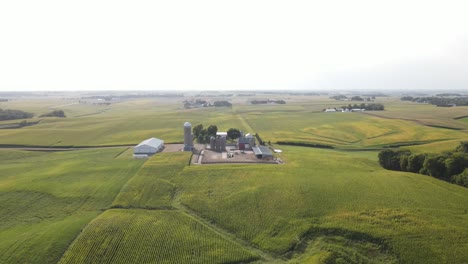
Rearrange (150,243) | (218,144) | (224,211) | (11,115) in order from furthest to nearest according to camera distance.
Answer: (11,115)
(218,144)
(224,211)
(150,243)

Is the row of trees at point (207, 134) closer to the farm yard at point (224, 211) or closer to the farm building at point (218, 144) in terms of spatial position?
the farm building at point (218, 144)

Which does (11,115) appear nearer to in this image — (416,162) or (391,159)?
(391,159)

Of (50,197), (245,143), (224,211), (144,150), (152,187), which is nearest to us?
(224,211)

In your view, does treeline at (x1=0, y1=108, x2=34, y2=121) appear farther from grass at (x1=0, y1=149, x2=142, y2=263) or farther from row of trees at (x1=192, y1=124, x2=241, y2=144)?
row of trees at (x1=192, y1=124, x2=241, y2=144)

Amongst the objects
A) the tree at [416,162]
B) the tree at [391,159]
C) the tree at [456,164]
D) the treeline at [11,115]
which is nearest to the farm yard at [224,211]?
the tree at [391,159]

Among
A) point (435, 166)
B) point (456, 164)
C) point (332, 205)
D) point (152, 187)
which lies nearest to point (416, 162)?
point (435, 166)

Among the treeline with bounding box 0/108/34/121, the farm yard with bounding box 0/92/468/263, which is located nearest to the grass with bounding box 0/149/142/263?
the farm yard with bounding box 0/92/468/263

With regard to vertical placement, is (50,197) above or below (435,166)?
below
